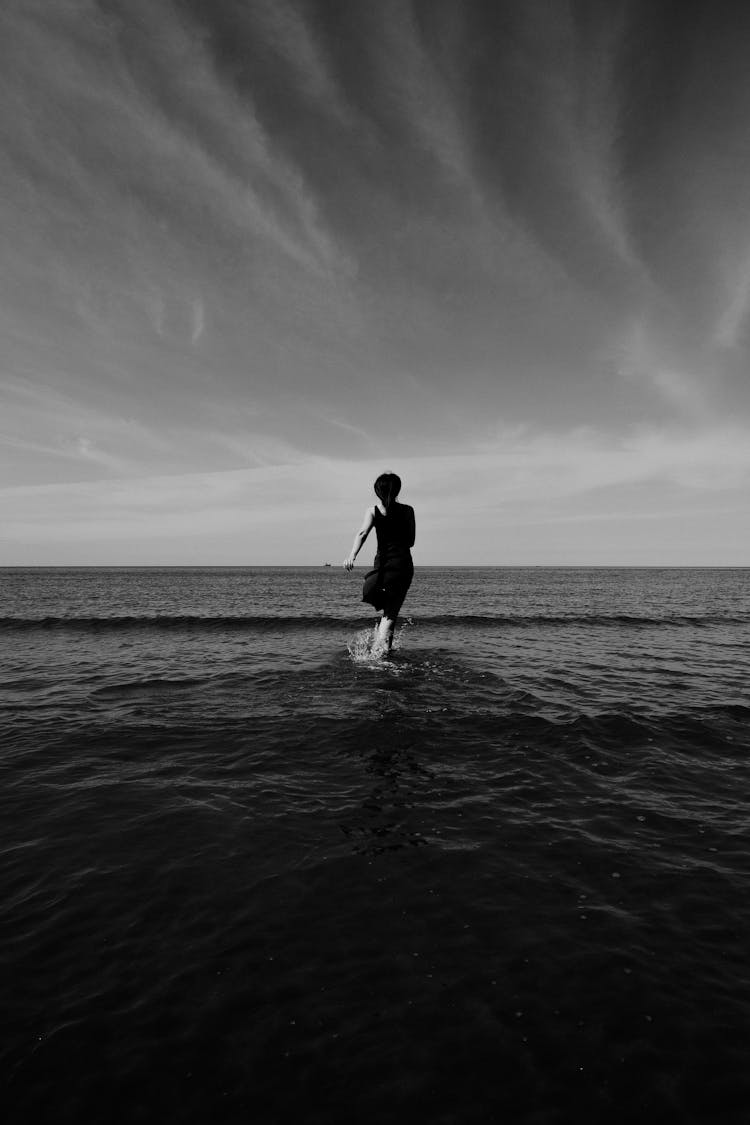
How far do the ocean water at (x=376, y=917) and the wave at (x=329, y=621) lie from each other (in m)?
18.4

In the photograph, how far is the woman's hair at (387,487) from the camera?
10.8 meters

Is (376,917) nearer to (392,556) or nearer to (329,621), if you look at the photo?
(392,556)

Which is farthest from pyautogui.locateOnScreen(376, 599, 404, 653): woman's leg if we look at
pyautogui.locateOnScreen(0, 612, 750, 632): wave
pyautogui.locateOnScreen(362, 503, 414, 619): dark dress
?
pyautogui.locateOnScreen(0, 612, 750, 632): wave

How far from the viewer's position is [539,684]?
12.5 metres

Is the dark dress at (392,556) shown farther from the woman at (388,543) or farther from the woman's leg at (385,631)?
the woman's leg at (385,631)

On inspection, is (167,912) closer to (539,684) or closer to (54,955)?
(54,955)

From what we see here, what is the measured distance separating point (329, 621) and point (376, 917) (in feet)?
86.2

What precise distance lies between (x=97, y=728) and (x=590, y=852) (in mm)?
7832

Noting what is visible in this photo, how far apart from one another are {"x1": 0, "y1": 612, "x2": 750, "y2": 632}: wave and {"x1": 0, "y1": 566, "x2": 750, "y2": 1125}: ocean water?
1835cm

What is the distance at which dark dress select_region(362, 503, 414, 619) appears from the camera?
11.4m

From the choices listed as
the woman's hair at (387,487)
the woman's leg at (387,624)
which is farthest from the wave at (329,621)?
the woman's hair at (387,487)

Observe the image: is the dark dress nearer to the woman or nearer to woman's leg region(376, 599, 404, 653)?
the woman

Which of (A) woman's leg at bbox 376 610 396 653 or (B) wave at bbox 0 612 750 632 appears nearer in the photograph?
(A) woman's leg at bbox 376 610 396 653

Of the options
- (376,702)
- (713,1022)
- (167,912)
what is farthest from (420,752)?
(713,1022)
